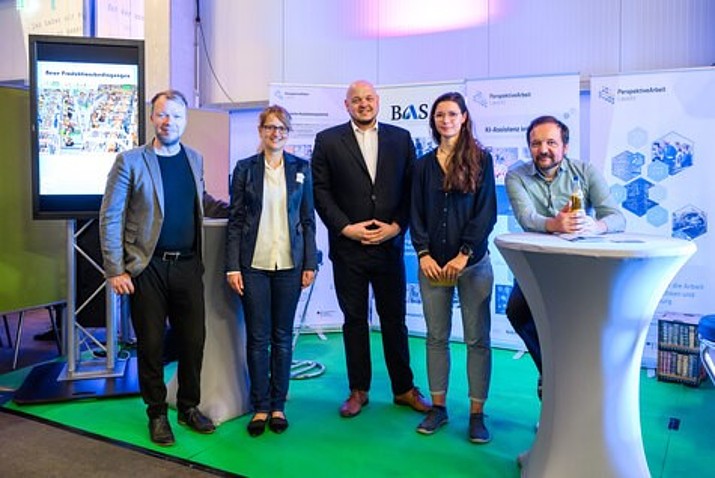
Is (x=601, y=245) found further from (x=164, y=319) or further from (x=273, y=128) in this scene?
(x=164, y=319)

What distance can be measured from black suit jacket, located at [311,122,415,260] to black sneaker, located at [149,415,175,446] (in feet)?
3.67

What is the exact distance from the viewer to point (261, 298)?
278 cm

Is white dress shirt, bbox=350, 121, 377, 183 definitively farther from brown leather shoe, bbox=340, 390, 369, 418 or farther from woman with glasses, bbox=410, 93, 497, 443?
brown leather shoe, bbox=340, 390, 369, 418

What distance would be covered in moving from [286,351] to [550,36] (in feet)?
10.1

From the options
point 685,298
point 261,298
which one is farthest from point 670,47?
point 261,298

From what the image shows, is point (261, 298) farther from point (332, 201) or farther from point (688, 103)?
point (688, 103)

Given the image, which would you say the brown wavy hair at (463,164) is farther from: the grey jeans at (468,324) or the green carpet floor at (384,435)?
the green carpet floor at (384,435)

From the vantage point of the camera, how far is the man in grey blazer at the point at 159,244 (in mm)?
2635

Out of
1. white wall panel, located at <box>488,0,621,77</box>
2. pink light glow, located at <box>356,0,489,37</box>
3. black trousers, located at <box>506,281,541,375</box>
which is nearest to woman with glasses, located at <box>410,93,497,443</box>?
black trousers, located at <box>506,281,541,375</box>

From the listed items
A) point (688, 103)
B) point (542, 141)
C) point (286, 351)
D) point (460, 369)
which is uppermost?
point (688, 103)

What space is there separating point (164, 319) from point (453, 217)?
1382 millimetres

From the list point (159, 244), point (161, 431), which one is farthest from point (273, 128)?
point (161, 431)

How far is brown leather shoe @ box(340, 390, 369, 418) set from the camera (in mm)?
3076

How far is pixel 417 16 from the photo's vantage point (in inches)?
195
